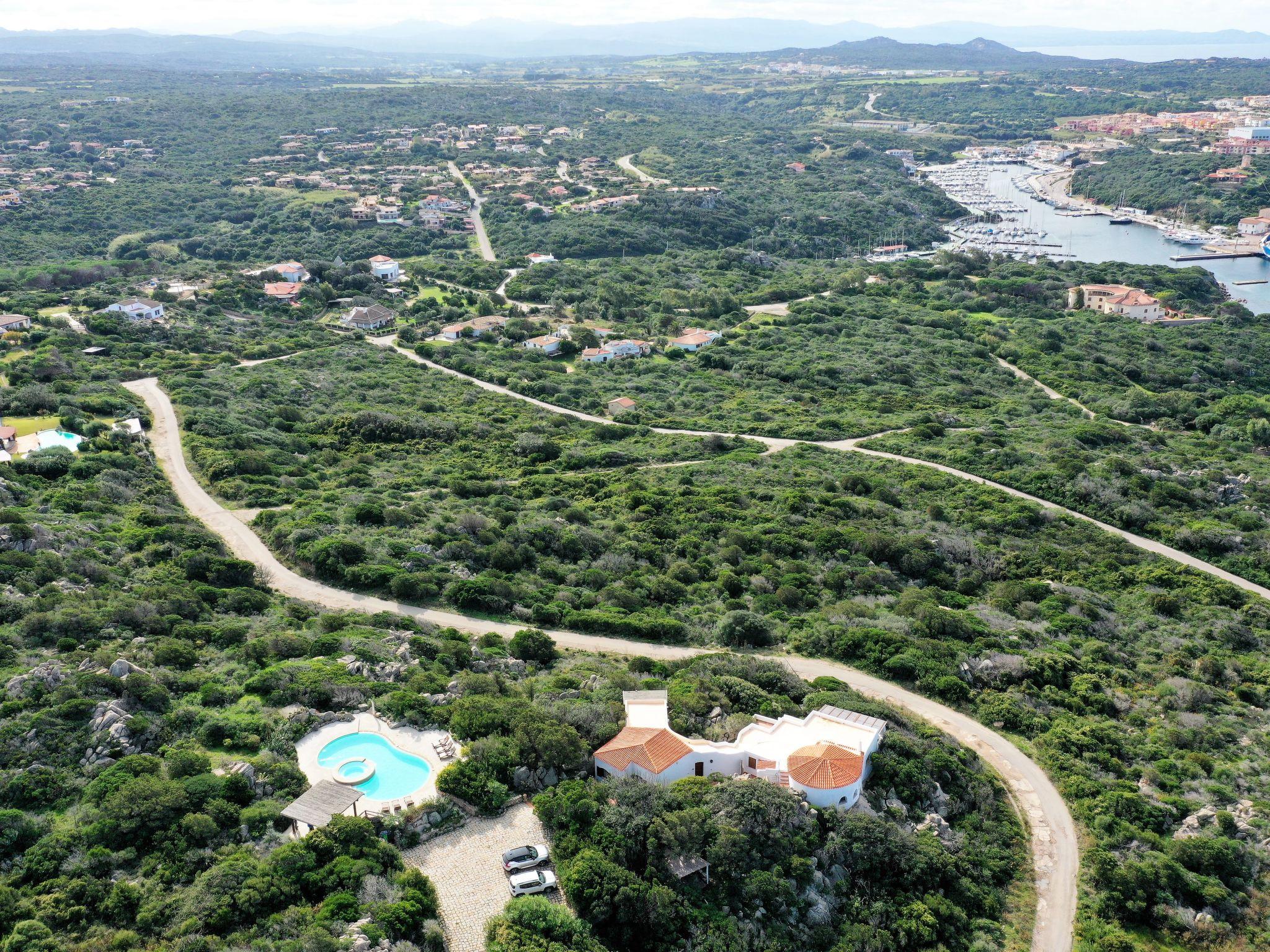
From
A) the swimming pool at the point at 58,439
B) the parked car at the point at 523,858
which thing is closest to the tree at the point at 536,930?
the parked car at the point at 523,858

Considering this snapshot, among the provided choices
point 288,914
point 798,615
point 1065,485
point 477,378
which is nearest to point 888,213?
point 477,378

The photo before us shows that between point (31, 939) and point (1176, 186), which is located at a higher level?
point (1176, 186)

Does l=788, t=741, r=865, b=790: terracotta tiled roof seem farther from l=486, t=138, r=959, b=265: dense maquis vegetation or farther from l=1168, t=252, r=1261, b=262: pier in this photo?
l=1168, t=252, r=1261, b=262: pier

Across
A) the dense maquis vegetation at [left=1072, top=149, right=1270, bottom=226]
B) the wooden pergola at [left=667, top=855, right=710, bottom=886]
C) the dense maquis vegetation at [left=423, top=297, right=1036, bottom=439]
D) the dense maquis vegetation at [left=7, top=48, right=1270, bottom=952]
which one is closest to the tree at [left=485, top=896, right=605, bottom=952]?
the dense maquis vegetation at [left=7, top=48, right=1270, bottom=952]

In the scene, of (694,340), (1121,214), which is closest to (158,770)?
(694,340)

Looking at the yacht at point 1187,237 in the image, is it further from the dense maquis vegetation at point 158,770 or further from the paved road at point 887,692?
the dense maquis vegetation at point 158,770

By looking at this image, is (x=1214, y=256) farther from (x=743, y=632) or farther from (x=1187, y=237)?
(x=743, y=632)
